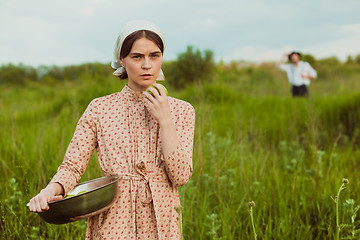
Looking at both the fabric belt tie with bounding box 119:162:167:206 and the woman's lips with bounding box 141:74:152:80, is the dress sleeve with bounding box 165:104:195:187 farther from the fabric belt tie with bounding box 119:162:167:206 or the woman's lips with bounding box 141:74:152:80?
the woman's lips with bounding box 141:74:152:80

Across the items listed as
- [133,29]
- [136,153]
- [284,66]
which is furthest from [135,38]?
[284,66]

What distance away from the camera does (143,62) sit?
5.28 ft

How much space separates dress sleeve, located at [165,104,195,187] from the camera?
151 cm

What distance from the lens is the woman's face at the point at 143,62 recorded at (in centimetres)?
161

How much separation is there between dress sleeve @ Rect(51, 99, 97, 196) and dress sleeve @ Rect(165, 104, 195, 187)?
1.33 feet

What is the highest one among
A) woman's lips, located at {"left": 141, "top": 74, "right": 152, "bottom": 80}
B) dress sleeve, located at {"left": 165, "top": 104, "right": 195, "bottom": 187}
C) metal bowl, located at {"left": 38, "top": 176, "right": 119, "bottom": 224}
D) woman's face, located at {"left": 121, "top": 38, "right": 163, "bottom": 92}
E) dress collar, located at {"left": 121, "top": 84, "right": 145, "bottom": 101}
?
woman's face, located at {"left": 121, "top": 38, "right": 163, "bottom": 92}

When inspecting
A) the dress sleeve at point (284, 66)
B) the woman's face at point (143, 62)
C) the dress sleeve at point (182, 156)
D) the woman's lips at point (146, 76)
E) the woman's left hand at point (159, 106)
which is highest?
the dress sleeve at point (284, 66)

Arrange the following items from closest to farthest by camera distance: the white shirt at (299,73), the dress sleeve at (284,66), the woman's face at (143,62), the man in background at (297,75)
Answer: the woman's face at (143,62)
the white shirt at (299,73)
the man in background at (297,75)
the dress sleeve at (284,66)

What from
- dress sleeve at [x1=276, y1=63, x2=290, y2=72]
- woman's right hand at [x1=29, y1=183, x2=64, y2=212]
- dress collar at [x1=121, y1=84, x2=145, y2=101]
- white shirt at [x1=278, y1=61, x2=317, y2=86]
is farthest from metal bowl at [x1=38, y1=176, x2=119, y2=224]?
dress sleeve at [x1=276, y1=63, x2=290, y2=72]

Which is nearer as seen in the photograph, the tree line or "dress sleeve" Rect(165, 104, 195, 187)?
"dress sleeve" Rect(165, 104, 195, 187)

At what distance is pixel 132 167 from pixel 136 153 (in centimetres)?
7

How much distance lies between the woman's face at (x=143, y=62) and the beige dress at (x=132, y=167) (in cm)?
12

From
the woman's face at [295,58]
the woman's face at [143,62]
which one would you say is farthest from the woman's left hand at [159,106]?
the woman's face at [295,58]

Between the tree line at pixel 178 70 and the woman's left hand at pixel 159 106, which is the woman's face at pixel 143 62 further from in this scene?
the tree line at pixel 178 70
